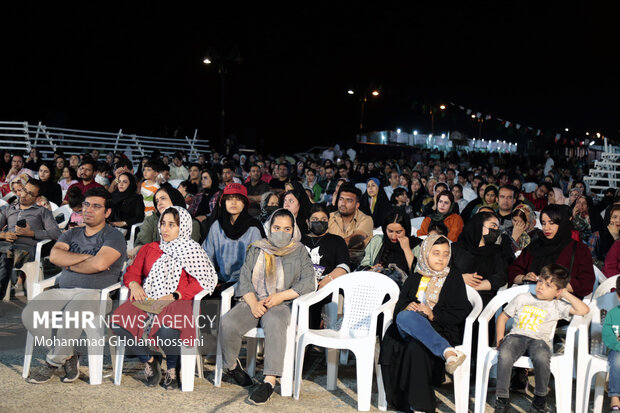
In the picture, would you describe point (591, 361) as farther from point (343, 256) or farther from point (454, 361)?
point (343, 256)

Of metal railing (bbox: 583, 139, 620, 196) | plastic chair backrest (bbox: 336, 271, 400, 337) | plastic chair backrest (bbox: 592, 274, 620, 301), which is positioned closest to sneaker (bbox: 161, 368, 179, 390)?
plastic chair backrest (bbox: 336, 271, 400, 337)

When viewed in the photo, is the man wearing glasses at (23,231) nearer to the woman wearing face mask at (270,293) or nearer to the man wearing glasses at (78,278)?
the man wearing glasses at (78,278)

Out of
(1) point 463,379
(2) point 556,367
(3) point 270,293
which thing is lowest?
(1) point 463,379

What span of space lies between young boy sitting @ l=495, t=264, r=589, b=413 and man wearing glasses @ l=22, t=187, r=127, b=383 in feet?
8.24

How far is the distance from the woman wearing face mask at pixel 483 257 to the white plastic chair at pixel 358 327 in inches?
24.4

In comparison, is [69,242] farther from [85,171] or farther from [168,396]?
[85,171]

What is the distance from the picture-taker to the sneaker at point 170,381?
4281 mm

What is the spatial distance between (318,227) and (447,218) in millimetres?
1659

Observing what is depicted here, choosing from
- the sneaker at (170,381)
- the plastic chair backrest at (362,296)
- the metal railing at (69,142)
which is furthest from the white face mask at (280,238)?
the metal railing at (69,142)

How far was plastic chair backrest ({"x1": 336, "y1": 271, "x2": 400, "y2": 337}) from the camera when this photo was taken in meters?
4.71

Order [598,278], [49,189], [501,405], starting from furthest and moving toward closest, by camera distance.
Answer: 1. [49,189]
2. [598,278]
3. [501,405]

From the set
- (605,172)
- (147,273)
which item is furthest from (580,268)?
(605,172)

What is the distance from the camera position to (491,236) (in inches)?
195

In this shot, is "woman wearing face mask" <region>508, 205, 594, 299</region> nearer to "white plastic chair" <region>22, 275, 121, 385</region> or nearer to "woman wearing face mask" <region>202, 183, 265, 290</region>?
"woman wearing face mask" <region>202, 183, 265, 290</region>
